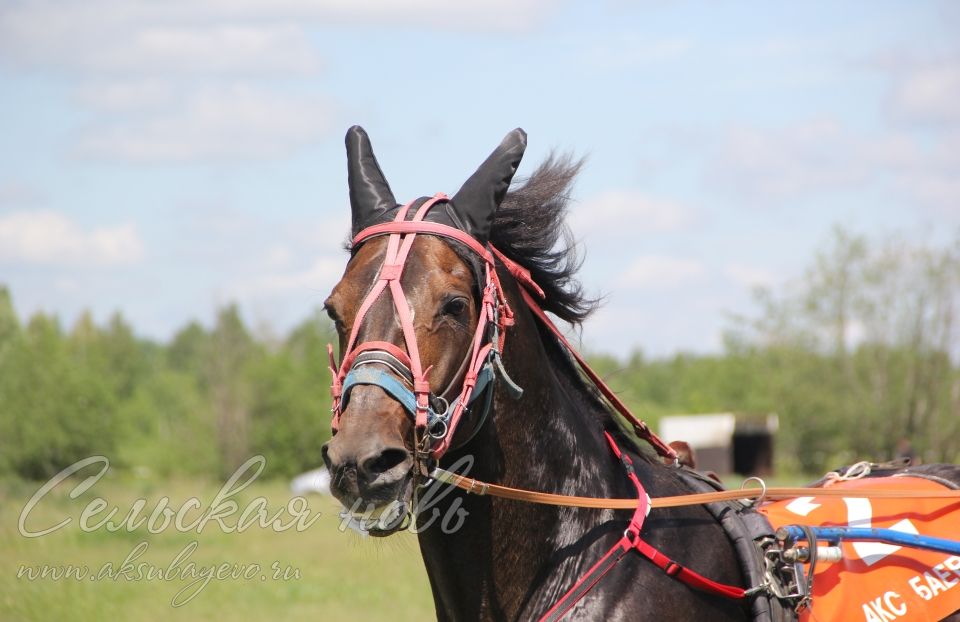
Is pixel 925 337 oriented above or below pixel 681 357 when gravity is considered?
above

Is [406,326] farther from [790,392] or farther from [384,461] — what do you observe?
[790,392]

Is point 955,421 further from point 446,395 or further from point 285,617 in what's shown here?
point 446,395

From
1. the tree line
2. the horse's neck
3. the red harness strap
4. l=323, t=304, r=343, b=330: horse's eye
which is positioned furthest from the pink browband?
the tree line

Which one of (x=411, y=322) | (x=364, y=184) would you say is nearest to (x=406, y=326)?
(x=411, y=322)

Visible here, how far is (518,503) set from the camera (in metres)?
3.48

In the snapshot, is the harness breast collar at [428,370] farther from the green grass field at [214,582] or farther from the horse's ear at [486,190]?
the green grass field at [214,582]

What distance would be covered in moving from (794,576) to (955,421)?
3962cm

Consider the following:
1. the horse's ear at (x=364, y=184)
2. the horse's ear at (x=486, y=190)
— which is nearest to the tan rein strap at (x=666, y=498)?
the horse's ear at (x=486, y=190)

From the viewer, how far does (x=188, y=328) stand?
125 m

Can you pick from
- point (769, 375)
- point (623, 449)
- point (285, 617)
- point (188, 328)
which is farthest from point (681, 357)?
point (623, 449)

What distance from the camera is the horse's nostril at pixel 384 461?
112 inches

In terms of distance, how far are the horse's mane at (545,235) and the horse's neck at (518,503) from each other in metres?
0.31

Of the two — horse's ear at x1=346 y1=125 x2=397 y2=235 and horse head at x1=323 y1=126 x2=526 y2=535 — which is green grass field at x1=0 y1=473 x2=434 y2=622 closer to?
horse's ear at x1=346 y1=125 x2=397 y2=235

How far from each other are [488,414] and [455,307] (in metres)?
0.42
